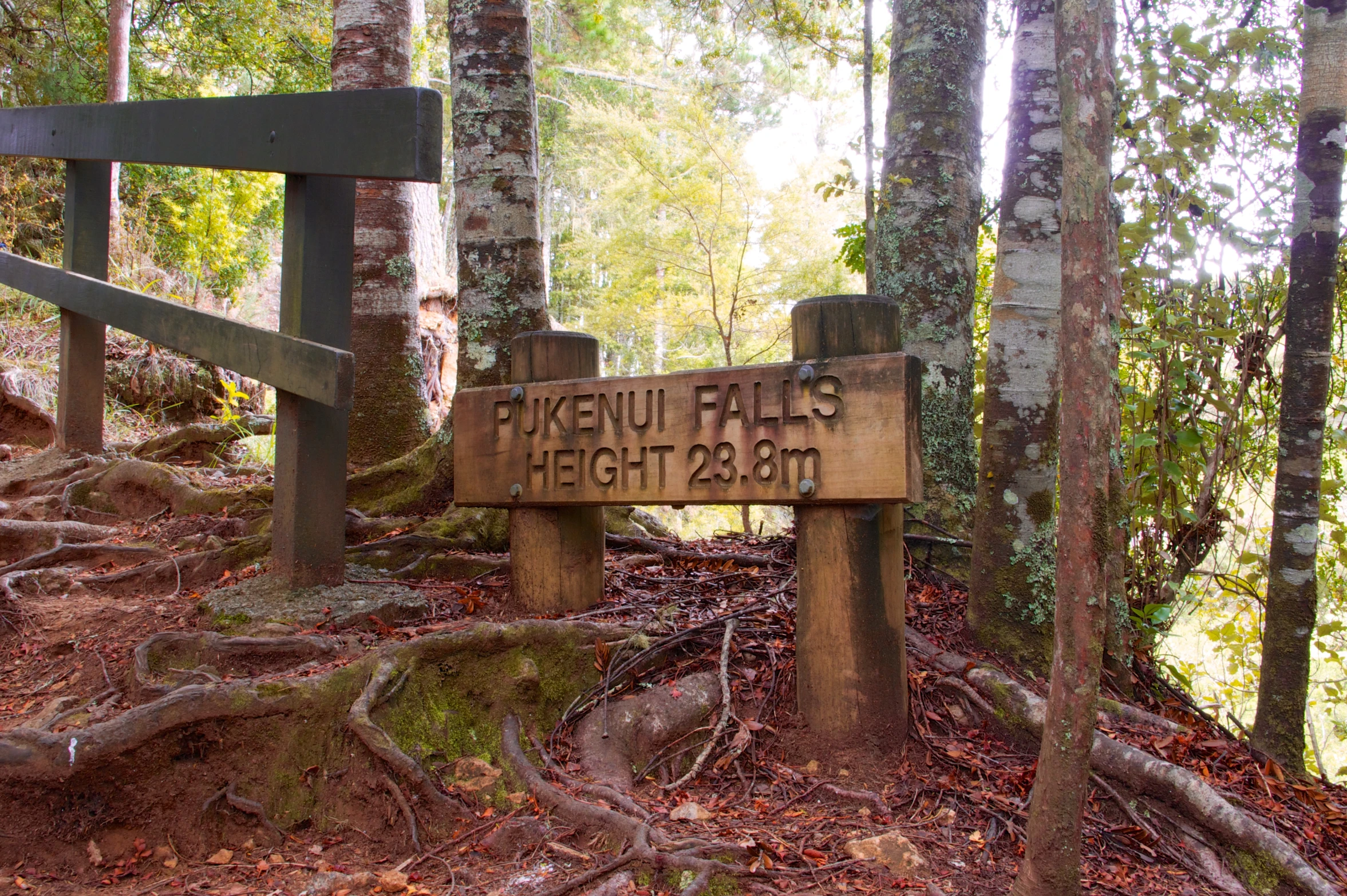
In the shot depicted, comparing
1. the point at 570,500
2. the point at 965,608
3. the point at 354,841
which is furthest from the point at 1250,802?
the point at 354,841

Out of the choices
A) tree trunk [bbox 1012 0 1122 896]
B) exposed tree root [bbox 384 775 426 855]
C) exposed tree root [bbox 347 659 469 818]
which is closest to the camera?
tree trunk [bbox 1012 0 1122 896]

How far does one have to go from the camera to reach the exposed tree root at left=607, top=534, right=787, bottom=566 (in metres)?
4.75

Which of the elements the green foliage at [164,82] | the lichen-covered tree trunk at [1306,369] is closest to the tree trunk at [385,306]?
the lichen-covered tree trunk at [1306,369]

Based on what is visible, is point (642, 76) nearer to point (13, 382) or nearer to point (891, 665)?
point (13, 382)

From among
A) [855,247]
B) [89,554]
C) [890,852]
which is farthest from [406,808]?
[855,247]

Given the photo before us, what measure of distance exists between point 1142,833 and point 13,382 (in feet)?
31.4

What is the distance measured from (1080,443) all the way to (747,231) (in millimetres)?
16643

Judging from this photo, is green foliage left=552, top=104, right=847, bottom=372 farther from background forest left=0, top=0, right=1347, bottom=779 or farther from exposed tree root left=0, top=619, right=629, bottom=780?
exposed tree root left=0, top=619, right=629, bottom=780

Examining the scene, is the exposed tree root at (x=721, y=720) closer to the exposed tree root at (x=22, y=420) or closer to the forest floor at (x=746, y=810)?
the forest floor at (x=746, y=810)

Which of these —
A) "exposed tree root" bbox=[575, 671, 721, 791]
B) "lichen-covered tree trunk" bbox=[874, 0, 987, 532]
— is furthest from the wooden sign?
"lichen-covered tree trunk" bbox=[874, 0, 987, 532]

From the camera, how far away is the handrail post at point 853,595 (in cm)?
312

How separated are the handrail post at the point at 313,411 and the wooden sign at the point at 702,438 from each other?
57cm

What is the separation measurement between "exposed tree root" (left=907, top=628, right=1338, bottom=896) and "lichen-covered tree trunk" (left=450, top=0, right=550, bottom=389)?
300 cm

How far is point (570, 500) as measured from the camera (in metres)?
3.72
